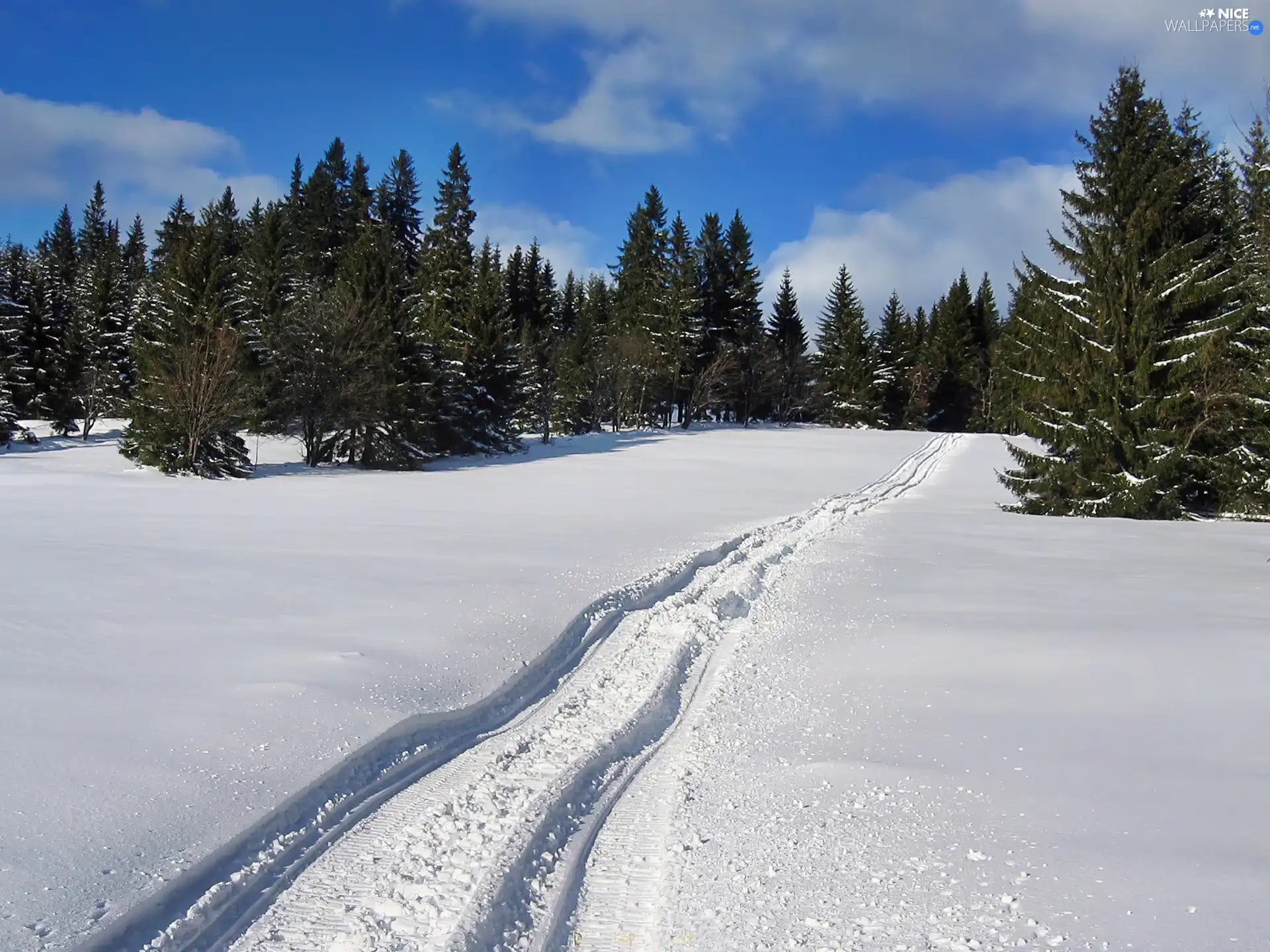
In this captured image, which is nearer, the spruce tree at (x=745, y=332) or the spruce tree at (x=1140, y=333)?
the spruce tree at (x=1140, y=333)

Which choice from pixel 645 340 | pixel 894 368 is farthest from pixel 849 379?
pixel 645 340

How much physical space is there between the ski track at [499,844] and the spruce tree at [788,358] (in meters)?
57.4

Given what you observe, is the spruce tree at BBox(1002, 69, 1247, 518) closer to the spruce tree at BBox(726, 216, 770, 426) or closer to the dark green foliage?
the dark green foliage

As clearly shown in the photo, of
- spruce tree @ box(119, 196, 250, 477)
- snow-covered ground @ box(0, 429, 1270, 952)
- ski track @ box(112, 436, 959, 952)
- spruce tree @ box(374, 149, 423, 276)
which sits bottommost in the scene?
ski track @ box(112, 436, 959, 952)

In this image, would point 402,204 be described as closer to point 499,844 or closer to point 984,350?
point 984,350

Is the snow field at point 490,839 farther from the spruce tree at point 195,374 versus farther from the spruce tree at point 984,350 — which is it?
the spruce tree at point 984,350

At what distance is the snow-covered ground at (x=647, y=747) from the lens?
3.21 m

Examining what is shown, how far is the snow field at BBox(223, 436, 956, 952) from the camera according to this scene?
312 cm

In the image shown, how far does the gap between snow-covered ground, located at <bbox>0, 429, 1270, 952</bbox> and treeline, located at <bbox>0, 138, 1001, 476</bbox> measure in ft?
62.6

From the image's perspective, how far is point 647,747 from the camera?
199 inches

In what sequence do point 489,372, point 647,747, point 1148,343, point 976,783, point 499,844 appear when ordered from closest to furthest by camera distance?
point 499,844, point 976,783, point 647,747, point 1148,343, point 489,372

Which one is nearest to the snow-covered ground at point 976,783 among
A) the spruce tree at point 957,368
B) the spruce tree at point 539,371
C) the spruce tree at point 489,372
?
the spruce tree at point 489,372

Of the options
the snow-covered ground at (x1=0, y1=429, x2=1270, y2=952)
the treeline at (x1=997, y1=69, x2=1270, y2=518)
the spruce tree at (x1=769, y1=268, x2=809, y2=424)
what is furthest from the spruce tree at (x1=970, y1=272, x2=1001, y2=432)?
the snow-covered ground at (x1=0, y1=429, x2=1270, y2=952)

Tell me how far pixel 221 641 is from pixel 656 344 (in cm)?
4991
